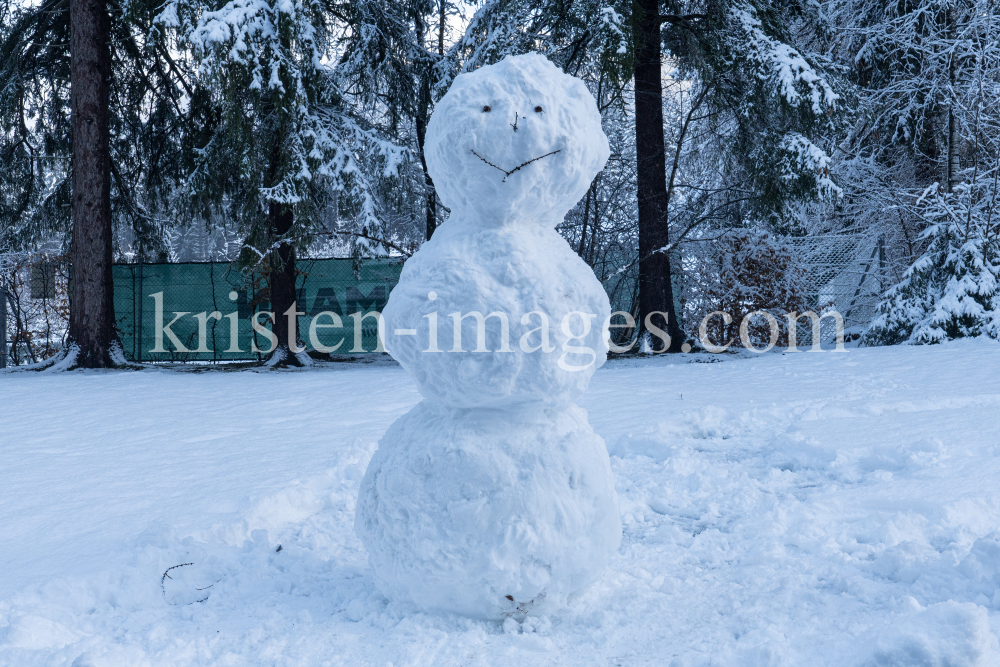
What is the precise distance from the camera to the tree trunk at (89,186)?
9125 mm

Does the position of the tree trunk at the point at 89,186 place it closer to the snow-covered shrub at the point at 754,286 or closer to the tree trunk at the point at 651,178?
the tree trunk at the point at 651,178

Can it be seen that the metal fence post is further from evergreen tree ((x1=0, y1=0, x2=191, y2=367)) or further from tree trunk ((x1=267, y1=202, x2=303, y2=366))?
tree trunk ((x1=267, y1=202, x2=303, y2=366))

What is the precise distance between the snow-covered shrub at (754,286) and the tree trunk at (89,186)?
28.1 feet

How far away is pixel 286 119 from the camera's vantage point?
335 inches

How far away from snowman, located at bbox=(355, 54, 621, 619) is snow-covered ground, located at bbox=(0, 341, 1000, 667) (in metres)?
0.21

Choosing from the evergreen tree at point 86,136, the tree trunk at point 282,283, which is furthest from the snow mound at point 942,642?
the evergreen tree at point 86,136

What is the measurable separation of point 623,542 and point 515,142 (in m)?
1.70

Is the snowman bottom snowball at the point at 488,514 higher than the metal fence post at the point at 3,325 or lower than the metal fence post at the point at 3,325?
lower

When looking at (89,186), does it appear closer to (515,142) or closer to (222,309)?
(222,309)

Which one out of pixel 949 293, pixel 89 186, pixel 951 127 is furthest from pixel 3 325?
pixel 951 127

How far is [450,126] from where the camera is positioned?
90.4 inches

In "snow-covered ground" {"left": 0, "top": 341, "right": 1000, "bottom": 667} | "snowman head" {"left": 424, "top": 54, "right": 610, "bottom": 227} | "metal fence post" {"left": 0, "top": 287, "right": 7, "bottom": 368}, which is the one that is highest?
"snowman head" {"left": 424, "top": 54, "right": 610, "bottom": 227}

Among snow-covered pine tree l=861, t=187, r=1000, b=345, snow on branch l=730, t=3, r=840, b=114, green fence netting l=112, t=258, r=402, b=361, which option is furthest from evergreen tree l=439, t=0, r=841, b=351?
green fence netting l=112, t=258, r=402, b=361

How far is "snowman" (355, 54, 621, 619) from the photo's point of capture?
84.6 inches
